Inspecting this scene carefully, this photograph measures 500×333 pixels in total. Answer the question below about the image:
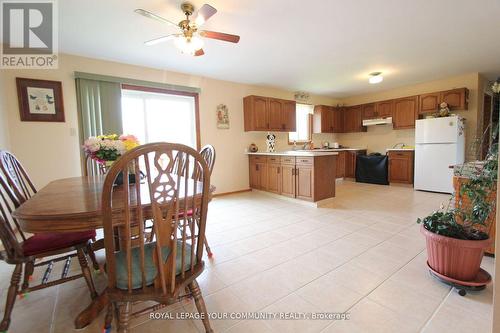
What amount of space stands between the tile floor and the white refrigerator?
2114mm

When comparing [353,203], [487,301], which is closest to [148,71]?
[353,203]

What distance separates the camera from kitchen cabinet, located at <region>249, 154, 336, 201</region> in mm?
3584

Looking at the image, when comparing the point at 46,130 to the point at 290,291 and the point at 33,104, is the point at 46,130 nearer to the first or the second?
the point at 33,104

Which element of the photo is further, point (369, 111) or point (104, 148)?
point (369, 111)

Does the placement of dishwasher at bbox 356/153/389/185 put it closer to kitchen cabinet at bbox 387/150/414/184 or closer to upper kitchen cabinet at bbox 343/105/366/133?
kitchen cabinet at bbox 387/150/414/184

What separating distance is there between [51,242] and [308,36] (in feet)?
10.3

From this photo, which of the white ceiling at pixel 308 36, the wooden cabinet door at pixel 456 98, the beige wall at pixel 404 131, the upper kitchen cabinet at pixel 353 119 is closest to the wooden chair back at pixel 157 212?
the white ceiling at pixel 308 36

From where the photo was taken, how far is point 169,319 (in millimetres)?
1325

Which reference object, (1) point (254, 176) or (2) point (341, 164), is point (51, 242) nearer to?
(1) point (254, 176)

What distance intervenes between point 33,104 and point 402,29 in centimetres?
465

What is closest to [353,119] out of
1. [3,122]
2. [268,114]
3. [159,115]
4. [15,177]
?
[268,114]

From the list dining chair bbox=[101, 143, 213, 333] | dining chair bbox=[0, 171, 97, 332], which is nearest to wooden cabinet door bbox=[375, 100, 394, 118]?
dining chair bbox=[101, 143, 213, 333]

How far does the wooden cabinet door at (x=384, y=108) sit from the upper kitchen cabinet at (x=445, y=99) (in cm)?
59

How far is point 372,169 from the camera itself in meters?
5.38
